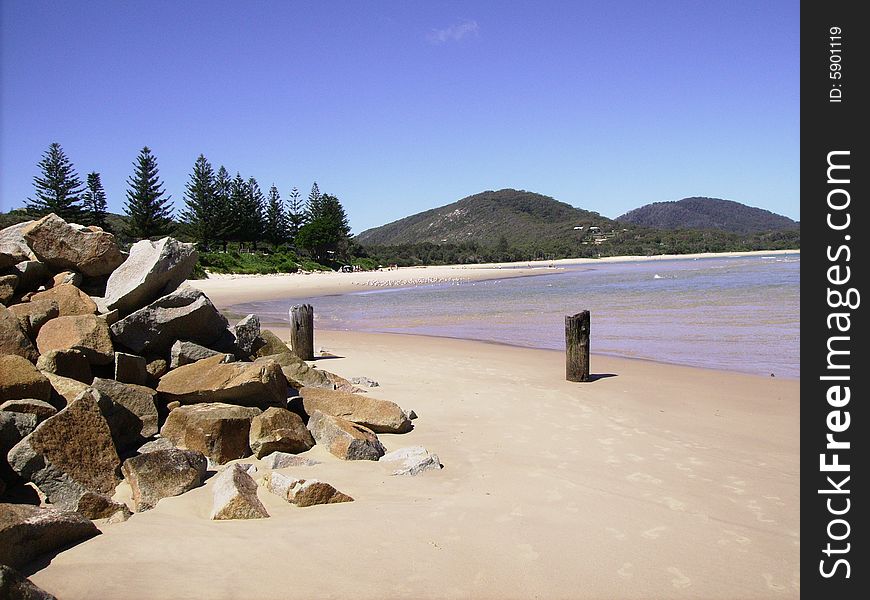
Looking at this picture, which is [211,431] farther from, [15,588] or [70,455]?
[15,588]

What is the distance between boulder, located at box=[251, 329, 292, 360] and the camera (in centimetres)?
787

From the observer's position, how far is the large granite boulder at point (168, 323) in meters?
6.27

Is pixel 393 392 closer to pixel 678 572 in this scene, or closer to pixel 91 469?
pixel 91 469

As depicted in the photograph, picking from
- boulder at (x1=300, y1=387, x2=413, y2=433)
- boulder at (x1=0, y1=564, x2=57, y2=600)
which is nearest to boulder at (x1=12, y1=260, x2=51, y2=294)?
boulder at (x1=300, y1=387, x2=413, y2=433)

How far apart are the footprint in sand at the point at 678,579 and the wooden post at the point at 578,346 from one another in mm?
5716

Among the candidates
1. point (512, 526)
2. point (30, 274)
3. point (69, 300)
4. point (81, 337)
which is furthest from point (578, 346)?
point (30, 274)

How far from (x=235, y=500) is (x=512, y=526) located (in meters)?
1.65

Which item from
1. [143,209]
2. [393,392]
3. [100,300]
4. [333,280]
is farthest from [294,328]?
[143,209]

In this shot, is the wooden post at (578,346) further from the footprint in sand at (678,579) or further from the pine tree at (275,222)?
the pine tree at (275,222)

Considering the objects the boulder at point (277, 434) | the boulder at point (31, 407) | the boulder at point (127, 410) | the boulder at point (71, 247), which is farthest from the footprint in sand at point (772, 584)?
the boulder at point (71, 247)

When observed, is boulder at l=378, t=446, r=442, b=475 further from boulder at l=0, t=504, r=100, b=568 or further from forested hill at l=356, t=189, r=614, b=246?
forested hill at l=356, t=189, r=614, b=246

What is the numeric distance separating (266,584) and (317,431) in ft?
8.06

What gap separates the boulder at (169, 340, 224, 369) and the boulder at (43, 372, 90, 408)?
1103 mm

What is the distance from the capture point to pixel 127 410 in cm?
512
